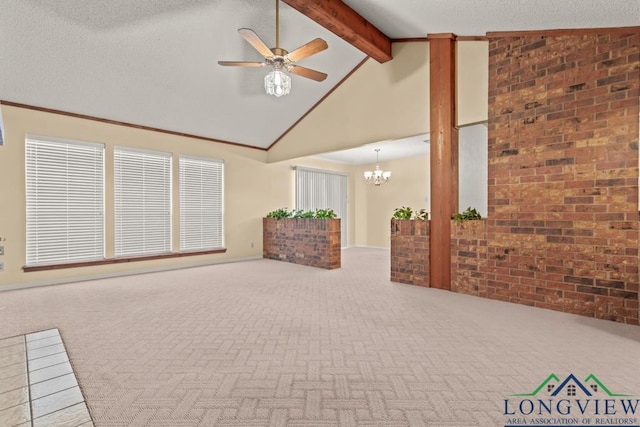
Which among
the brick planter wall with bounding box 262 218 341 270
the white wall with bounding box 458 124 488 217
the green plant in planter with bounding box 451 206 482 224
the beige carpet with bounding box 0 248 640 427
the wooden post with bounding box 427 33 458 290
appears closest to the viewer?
the beige carpet with bounding box 0 248 640 427

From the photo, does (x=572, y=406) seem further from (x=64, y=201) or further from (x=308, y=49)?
(x=64, y=201)

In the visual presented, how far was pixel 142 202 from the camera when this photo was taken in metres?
5.79

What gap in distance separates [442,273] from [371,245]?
5550 millimetres

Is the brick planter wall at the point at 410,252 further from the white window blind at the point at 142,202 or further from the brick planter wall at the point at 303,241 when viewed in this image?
the white window blind at the point at 142,202

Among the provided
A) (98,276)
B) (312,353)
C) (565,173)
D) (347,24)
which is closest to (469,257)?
(565,173)

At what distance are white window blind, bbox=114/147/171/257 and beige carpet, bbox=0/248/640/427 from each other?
1.46m

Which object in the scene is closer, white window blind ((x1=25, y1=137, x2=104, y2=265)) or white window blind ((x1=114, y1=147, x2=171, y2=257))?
white window blind ((x1=25, y1=137, x2=104, y2=265))

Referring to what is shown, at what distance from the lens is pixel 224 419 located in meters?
1.68

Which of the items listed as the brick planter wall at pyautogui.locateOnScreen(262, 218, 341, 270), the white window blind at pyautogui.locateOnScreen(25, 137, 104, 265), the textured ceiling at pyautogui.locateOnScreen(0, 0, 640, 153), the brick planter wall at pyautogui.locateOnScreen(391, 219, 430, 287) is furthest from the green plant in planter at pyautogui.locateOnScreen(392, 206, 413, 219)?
the white window blind at pyautogui.locateOnScreen(25, 137, 104, 265)

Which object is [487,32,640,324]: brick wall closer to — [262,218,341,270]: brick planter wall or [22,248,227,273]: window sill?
[262,218,341,270]: brick planter wall

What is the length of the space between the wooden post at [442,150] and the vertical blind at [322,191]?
184 inches

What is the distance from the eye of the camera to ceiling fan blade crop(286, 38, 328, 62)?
3.32 meters

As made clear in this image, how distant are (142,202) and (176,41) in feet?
9.67

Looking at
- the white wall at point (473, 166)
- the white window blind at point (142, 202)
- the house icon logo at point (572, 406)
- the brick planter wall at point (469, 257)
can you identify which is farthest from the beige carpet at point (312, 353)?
the white wall at point (473, 166)
